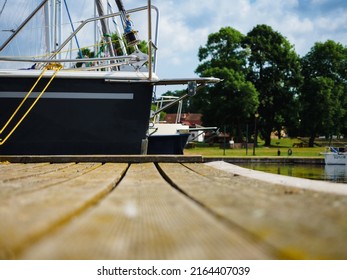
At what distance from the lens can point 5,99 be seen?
9484 mm

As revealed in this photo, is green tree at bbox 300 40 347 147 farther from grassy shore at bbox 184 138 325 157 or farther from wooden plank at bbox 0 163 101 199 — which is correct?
wooden plank at bbox 0 163 101 199

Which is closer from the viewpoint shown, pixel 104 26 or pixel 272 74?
pixel 104 26

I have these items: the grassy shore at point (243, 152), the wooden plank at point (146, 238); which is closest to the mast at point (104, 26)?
the wooden plank at point (146, 238)

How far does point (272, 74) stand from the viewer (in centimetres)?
4819

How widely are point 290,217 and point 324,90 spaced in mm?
49099

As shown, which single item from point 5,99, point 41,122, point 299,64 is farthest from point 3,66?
point 299,64

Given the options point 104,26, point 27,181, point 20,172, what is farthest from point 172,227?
point 104,26

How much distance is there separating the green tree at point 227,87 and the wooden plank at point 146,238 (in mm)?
41036

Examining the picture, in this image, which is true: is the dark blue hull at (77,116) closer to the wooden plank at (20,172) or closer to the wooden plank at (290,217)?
the wooden plank at (20,172)

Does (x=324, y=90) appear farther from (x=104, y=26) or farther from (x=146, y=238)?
(x=146, y=238)

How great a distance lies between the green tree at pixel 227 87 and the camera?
141ft

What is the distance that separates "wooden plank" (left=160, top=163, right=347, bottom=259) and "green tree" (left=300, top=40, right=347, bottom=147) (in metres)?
47.6

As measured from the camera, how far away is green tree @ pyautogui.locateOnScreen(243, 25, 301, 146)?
4772 cm

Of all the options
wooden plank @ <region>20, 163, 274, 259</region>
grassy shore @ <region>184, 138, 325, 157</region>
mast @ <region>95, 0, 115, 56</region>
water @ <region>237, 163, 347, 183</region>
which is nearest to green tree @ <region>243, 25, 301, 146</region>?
grassy shore @ <region>184, 138, 325, 157</region>
